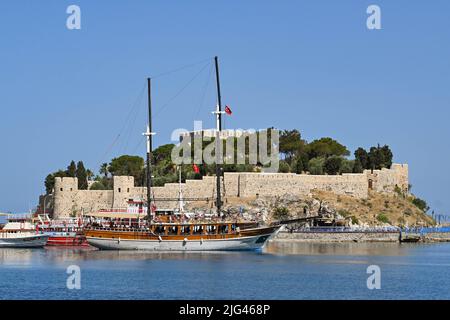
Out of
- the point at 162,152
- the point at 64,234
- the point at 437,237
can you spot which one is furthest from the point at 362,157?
the point at 64,234

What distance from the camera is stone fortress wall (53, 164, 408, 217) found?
5869cm

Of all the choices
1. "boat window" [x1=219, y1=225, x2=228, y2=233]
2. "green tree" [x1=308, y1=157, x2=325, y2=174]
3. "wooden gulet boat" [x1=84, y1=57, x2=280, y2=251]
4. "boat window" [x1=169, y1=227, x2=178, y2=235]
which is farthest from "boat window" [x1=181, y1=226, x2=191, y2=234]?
"green tree" [x1=308, y1=157, x2=325, y2=174]

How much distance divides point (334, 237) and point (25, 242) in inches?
646

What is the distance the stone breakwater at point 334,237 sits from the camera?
55.9 m

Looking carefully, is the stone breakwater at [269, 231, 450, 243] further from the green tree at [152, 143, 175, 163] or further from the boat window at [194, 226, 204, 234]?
the green tree at [152, 143, 175, 163]

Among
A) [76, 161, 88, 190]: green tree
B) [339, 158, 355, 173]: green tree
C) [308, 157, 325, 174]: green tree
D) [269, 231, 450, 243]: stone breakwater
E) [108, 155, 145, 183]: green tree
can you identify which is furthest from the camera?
[108, 155, 145, 183]: green tree

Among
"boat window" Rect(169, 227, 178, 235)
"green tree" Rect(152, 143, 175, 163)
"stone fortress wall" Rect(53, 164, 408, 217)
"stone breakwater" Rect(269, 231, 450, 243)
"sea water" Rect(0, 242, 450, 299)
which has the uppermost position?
"green tree" Rect(152, 143, 175, 163)

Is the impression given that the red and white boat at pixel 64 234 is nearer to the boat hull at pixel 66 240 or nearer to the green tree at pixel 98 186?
the boat hull at pixel 66 240

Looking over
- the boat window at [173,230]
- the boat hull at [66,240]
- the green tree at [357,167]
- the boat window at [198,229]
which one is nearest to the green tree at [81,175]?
the boat hull at [66,240]

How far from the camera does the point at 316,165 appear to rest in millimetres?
66062

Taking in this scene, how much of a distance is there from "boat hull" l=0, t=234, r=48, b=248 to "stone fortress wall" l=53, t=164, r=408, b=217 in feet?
27.4

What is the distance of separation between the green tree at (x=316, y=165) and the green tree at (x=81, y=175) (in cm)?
1383
